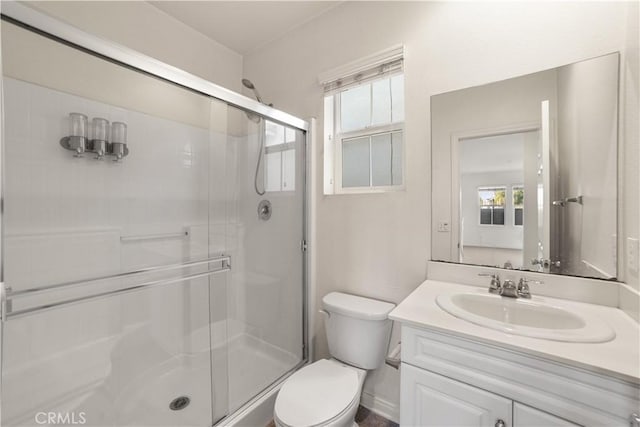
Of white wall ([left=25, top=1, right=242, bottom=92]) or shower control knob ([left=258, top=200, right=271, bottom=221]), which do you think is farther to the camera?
shower control knob ([left=258, top=200, right=271, bottom=221])

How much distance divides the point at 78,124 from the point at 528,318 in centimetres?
228

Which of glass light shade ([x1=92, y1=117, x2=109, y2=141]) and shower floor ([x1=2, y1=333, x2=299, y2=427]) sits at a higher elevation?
glass light shade ([x1=92, y1=117, x2=109, y2=141])

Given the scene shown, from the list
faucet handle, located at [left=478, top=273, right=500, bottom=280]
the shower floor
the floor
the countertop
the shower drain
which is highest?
faucet handle, located at [left=478, top=273, right=500, bottom=280]

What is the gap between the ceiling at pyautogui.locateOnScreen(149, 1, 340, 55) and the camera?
1.73 metres

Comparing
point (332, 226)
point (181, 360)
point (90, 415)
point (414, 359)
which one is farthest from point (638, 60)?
point (90, 415)

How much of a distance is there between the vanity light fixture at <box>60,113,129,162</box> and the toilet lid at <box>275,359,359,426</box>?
1.54 m

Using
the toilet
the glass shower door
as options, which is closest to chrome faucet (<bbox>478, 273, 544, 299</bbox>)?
the toilet

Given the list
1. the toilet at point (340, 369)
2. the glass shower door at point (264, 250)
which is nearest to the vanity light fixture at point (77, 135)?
the glass shower door at point (264, 250)

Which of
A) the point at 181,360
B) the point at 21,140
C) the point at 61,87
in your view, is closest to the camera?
the point at 21,140

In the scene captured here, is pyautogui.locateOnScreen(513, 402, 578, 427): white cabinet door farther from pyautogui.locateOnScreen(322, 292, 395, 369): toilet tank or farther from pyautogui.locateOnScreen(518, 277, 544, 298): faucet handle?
pyautogui.locateOnScreen(322, 292, 395, 369): toilet tank

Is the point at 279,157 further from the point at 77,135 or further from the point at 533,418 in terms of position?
the point at 533,418

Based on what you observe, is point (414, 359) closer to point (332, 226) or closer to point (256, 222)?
point (332, 226)

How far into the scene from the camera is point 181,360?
1595mm

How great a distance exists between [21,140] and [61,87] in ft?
1.08
